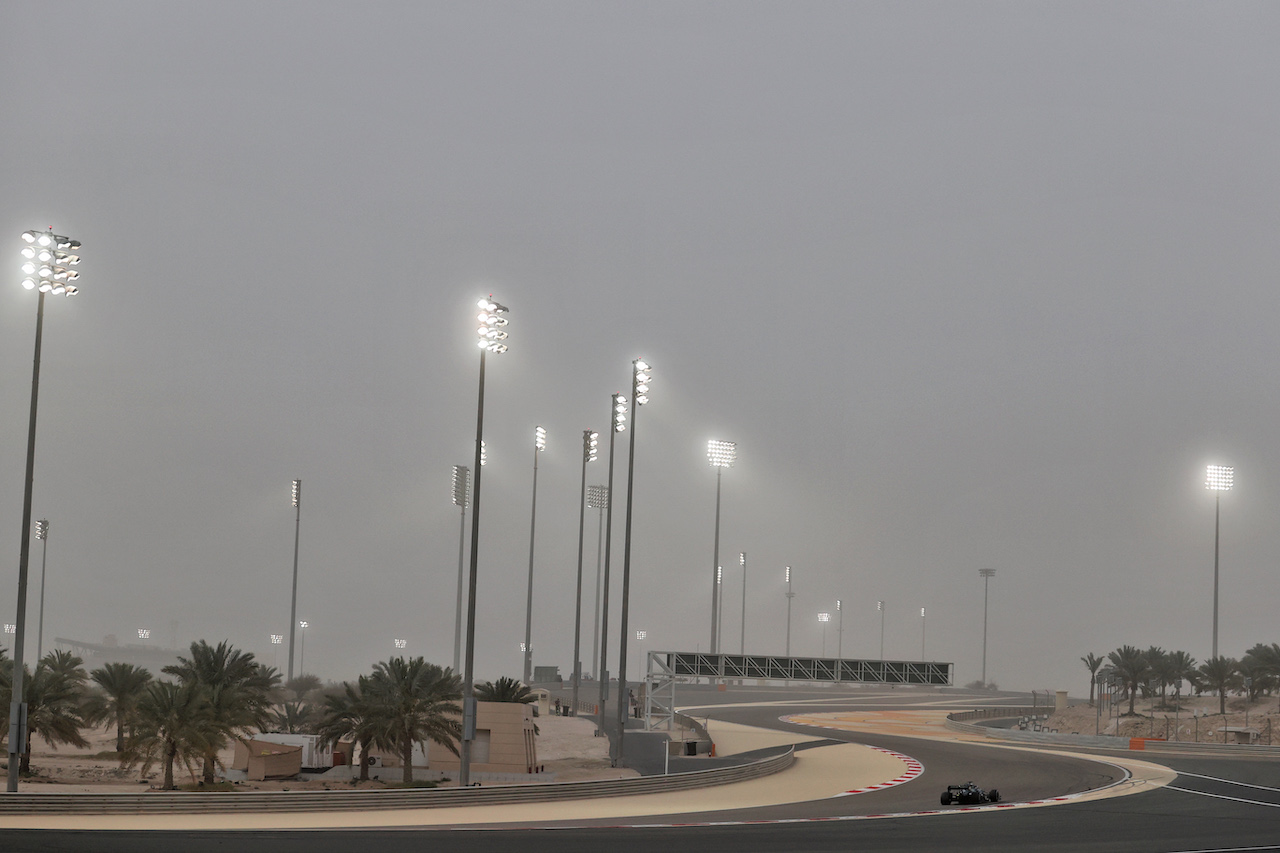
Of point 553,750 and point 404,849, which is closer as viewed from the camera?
point 404,849

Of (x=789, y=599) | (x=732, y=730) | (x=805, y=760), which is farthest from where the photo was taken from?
(x=789, y=599)

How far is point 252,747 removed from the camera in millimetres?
46281

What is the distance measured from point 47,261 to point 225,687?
1700cm

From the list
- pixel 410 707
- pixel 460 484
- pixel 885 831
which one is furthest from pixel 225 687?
pixel 460 484

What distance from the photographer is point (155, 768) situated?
51656 mm

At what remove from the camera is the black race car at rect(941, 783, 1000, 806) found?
35.8m

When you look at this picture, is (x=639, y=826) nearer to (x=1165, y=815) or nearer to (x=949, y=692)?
(x=1165, y=815)

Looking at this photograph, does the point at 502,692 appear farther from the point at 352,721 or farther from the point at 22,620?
the point at 22,620

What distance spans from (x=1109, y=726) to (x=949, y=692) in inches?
2997

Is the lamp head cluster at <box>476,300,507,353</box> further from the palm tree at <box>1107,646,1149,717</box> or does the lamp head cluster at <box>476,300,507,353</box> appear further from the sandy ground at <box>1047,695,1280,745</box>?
the palm tree at <box>1107,646,1149,717</box>

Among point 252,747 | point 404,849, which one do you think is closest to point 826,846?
point 404,849

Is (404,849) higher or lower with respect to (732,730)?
higher

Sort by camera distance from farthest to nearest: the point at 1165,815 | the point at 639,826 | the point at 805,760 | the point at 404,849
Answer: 1. the point at 805,760
2. the point at 1165,815
3. the point at 639,826
4. the point at 404,849

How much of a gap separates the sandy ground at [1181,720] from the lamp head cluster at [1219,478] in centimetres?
1716
